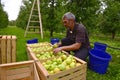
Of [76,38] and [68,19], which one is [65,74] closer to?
[76,38]

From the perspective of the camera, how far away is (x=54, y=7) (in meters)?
12.8

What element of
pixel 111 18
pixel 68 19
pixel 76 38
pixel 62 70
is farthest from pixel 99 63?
pixel 111 18

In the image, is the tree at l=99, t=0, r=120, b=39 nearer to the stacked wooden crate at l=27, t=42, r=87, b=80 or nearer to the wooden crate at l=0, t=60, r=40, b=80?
the stacked wooden crate at l=27, t=42, r=87, b=80

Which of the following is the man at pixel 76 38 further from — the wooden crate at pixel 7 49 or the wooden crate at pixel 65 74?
the wooden crate at pixel 7 49

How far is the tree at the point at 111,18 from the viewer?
1970cm

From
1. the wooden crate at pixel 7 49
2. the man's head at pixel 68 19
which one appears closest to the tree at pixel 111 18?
the man's head at pixel 68 19

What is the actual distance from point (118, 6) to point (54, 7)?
10281 mm

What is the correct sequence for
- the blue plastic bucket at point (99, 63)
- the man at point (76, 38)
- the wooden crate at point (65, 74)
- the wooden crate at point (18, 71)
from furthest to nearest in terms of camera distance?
the blue plastic bucket at point (99, 63) → the man at point (76, 38) → the wooden crate at point (18, 71) → the wooden crate at point (65, 74)

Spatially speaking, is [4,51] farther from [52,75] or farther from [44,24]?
[44,24]

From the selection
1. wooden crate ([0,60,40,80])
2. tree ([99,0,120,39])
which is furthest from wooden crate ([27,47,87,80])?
tree ([99,0,120,39])

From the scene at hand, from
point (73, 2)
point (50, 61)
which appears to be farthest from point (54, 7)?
point (50, 61)

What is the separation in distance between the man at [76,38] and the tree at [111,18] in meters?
15.7

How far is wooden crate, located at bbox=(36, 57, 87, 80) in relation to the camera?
2498mm

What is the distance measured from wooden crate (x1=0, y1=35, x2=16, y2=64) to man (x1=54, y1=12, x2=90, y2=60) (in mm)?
1111
